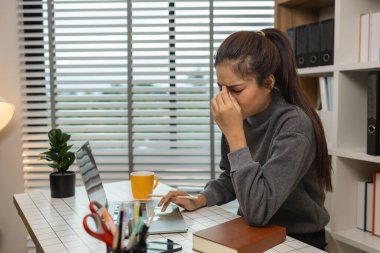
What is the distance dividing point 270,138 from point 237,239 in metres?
0.43

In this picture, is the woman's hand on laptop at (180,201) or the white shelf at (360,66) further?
the white shelf at (360,66)

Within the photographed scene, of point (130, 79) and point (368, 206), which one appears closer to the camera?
point (368, 206)

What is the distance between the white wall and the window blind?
0.15ft

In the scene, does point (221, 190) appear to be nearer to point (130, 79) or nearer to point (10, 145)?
point (130, 79)

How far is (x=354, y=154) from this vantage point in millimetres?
1554

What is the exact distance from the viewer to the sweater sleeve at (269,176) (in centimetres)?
97

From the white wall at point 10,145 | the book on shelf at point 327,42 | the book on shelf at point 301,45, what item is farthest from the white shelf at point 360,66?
the white wall at point 10,145

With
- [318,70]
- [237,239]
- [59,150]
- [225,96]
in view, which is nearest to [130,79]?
[59,150]

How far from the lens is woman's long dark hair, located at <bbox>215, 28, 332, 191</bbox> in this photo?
1088mm

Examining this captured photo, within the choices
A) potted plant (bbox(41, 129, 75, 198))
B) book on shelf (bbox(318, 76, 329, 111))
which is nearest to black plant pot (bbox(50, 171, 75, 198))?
potted plant (bbox(41, 129, 75, 198))

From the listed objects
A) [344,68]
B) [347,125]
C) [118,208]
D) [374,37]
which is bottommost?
[118,208]

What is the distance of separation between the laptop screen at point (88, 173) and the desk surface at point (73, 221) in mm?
79

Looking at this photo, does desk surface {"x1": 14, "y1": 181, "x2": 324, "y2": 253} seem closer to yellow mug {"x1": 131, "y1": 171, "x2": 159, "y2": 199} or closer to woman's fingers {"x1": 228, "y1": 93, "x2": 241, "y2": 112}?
yellow mug {"x1": 131, "y1": 171, "x2": 159, "y2": 199}

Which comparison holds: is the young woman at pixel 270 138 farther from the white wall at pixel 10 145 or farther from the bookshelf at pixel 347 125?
the white wall at pixel 10 145
